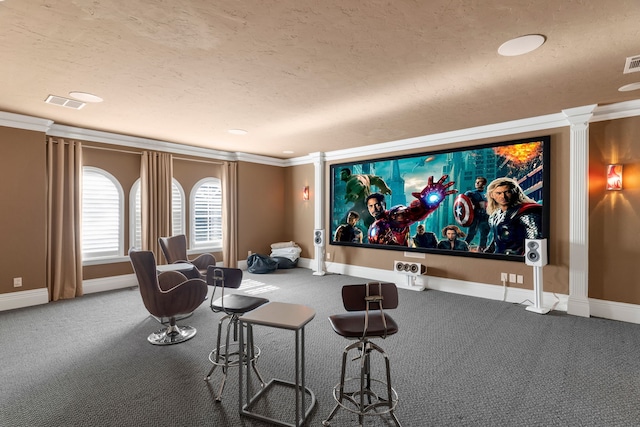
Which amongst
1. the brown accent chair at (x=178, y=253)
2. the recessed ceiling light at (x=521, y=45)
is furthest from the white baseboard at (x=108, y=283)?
the recessed ceiling light at (x=521, y=45)

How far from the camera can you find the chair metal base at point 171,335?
11.2 feet

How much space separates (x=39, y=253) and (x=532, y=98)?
6.98 metres

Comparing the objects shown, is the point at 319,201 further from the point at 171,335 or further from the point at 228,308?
the point at 228,308

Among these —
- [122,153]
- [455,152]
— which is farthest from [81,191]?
[455,152]

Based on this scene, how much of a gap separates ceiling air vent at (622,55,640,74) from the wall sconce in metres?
1.45

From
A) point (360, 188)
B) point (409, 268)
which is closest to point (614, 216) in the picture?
point (409, 268)

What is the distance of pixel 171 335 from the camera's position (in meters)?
3.55

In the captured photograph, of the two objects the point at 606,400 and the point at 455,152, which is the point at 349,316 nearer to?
the point at 606,400

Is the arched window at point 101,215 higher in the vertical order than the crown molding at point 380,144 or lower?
lower

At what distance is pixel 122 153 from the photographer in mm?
5770

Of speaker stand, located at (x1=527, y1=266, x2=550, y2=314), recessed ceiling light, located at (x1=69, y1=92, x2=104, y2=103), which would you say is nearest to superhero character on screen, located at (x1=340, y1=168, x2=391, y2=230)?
speaker stand, located at (x1=527, y1=266, x2=550, y2=314)

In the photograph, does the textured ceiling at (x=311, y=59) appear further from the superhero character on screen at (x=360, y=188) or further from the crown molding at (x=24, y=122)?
the superhero character on screen at (x=360, y=188)

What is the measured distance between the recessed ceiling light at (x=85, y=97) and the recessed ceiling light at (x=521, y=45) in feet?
13.8

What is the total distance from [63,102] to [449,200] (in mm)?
5621
